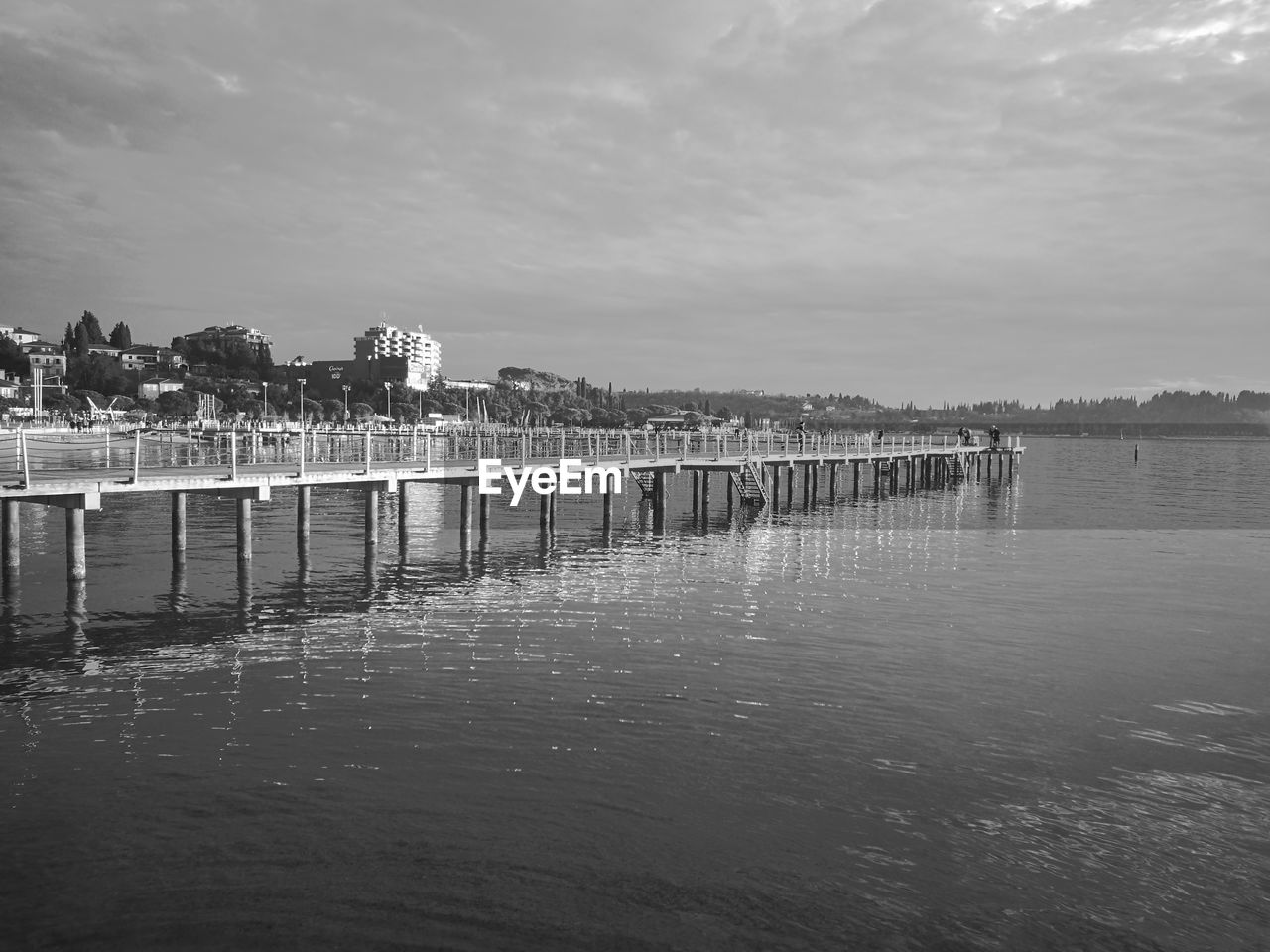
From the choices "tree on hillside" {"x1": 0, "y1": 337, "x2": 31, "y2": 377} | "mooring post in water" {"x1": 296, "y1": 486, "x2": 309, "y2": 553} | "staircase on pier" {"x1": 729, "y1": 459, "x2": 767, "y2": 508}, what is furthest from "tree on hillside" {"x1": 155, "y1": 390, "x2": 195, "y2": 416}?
"mooring post in water" {"x1": 296, "y1": 486, "x2": 309, "y2": 553}

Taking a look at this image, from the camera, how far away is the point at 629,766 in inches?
493

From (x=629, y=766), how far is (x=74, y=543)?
749 inches

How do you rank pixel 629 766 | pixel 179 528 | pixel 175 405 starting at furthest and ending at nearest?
1. pixel 175 405
2. pixel 179 528
3. pixel 629 766

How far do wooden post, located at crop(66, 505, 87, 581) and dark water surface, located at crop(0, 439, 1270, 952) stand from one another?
3.16ft

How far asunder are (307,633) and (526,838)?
11.3 metres

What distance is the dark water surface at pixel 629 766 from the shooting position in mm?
9117

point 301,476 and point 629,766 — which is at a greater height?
point 301,476

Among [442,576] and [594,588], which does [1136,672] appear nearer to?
[594,588]

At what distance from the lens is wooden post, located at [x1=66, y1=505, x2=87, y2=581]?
23.9 metres

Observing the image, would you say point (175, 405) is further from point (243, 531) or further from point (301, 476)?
point (301, 476)

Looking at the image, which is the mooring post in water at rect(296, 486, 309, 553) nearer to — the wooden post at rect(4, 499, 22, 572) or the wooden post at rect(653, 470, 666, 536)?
the wooden post at rect(4, 499, 22, 572)

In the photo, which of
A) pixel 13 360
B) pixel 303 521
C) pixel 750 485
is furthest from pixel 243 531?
pixel 13 360

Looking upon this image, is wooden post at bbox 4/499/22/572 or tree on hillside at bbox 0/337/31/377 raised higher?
tree on hillside at bbox 0/337/31/377

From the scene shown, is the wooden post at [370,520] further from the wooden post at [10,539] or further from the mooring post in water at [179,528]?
the wooden post at [10,539]
